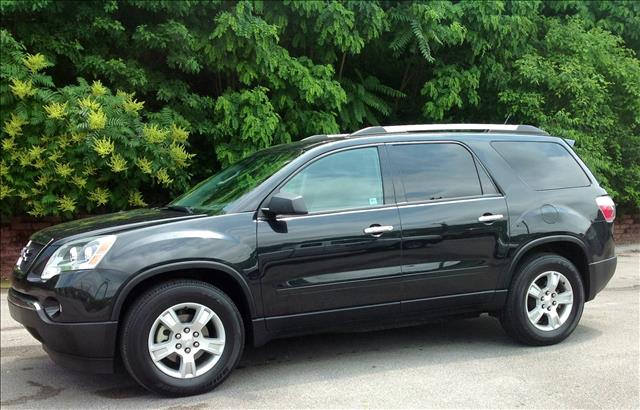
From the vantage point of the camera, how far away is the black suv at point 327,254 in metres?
3.88

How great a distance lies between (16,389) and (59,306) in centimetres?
110

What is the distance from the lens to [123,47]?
27.3ft

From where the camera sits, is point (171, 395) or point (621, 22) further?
point (621, 22)

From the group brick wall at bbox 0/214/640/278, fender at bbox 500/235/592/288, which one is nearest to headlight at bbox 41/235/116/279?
fender at bbox 500/235/592/288

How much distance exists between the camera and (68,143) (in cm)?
740

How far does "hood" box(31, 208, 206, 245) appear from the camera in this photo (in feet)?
13.3

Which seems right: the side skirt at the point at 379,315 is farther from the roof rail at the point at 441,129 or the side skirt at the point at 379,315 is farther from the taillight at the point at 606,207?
the roof rail at the point at 441,129

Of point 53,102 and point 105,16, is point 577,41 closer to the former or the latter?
point 105,16

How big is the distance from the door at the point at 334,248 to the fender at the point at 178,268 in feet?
0.39

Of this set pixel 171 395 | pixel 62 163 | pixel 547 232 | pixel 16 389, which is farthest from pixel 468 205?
pixel 62 163

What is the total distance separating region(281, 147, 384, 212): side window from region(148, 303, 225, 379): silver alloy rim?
1.08 m

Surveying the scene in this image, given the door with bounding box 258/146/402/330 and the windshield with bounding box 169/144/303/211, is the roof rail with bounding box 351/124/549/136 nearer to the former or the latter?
the door with bounding box 258/146/402/330

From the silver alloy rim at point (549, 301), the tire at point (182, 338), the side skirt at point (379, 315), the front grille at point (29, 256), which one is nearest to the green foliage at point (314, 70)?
the front grille at point (29, 256)

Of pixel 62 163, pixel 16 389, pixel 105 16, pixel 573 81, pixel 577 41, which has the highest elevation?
pixel 105 16
